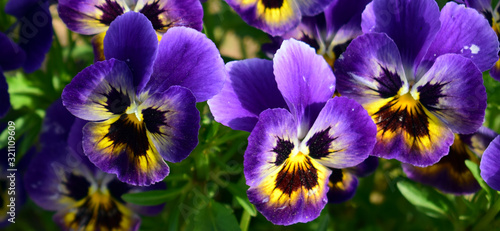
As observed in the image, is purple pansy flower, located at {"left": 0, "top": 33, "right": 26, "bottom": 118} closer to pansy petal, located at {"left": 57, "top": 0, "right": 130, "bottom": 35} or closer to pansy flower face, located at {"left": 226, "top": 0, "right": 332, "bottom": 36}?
pansy petal, located at {"left": 57, "top": 0, "right": 130, "bottom": 35}

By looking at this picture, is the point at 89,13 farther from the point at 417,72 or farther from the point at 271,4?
the point at 417,72

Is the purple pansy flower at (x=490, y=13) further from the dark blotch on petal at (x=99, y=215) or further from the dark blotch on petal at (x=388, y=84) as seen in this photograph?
the dark blotch on petal at (x=99, y=215)

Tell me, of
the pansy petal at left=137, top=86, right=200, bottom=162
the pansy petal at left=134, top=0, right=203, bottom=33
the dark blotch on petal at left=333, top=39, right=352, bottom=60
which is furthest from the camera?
the dark blotch on petal at left=333, top=39, right=352, bottom=60

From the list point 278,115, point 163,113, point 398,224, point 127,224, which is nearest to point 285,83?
point 278,115

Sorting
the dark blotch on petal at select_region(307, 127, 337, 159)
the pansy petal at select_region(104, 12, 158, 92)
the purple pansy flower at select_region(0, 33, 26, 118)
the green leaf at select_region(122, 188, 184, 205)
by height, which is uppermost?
the pansy petal at select_region(104, 12, 158, 92)

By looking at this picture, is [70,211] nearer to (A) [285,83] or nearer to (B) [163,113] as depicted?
(B) [163,113]

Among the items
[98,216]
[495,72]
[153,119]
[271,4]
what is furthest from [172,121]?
[495,72]

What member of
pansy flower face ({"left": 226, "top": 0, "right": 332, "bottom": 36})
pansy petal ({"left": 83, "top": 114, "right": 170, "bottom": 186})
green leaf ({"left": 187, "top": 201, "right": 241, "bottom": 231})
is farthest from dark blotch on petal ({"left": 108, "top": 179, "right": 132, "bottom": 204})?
pansy flower face ({"left": 226, "top": 0, "right": 332, "bottom": 36})
